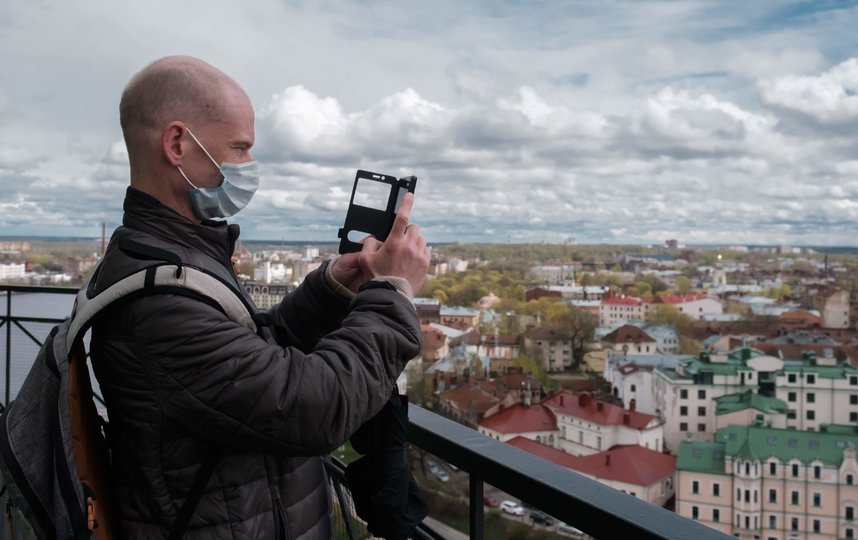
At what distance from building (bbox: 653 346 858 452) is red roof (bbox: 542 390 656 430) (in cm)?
200

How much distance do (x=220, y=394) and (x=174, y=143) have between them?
0.35 m

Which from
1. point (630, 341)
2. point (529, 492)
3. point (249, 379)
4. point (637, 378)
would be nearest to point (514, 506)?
point (529, 492)

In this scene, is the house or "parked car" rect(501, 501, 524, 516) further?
the house

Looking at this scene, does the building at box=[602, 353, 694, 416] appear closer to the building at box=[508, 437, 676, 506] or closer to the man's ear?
the building at box=[508, 437, 676, 506]

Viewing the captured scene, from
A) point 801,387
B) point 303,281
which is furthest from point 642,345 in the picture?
point 303,281

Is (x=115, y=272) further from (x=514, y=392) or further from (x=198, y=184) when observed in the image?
(x=514, y=392)

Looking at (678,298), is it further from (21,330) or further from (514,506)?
(514,506)

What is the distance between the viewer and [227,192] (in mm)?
1002

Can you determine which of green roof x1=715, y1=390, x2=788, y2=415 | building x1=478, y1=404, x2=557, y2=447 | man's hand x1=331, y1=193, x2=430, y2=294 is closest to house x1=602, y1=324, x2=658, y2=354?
green roof x1=715, y1=390, x2=788, y2=415

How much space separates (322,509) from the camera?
101 cm

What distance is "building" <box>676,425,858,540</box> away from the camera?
112 ft

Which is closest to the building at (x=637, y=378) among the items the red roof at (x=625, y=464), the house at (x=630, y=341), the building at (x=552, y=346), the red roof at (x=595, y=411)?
the house at (x=630, y=341)

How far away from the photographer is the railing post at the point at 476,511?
1217 mm

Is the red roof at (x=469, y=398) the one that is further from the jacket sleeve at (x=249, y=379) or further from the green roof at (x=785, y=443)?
the jacket sleeve at (x=249, y=379)
